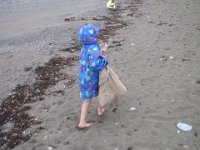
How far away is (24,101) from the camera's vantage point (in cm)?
615

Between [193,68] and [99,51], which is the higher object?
[99,51]

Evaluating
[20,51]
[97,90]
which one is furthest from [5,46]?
[97,90]

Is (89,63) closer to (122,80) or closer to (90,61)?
(90,61)

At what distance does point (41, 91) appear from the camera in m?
6.47

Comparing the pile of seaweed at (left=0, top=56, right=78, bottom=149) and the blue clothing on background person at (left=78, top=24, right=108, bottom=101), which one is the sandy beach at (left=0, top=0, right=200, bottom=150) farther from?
the blue clothing on background person at (left=78, top=24, right=108, bottom=101)

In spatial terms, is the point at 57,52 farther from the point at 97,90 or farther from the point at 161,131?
the point at 161,131

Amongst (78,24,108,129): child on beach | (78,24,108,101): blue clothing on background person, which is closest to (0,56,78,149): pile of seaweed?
(78,24,108,129): child on beach

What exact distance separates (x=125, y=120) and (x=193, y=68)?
2502 millimetres

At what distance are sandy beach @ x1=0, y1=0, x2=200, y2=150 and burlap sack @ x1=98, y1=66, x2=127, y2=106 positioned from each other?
0.48 m

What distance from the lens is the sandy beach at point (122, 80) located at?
14.9 feet

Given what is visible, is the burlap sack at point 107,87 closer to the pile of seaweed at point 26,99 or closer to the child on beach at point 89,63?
the child on beach at point 89,63

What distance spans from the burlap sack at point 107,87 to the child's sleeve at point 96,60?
0.19m

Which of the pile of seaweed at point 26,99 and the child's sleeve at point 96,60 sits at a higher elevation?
the child's sleeve at point 96,60

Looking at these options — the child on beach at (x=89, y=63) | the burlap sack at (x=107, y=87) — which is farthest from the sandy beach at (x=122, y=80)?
the child on beach at (x=89, y=63)
